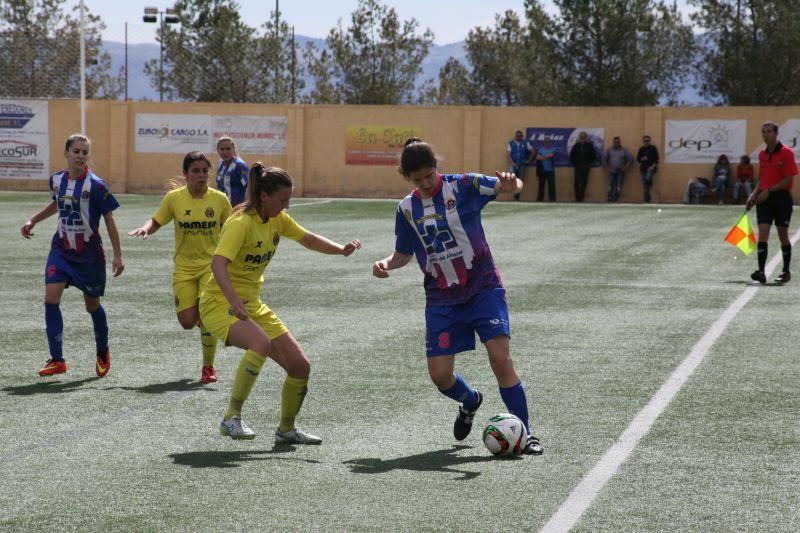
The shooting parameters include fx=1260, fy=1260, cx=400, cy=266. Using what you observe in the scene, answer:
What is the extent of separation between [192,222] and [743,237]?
9610 millimetres

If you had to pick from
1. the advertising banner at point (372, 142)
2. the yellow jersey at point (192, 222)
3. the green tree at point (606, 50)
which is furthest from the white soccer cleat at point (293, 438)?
the green tree at point (606, 50)

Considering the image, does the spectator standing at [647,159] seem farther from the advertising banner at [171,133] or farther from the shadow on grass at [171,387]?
the shadow on grass at [171,387]

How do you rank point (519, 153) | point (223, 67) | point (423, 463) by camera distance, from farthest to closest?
point (223, 67) < point (519, 153) < point (423, 463)

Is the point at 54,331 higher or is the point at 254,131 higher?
the point at 254,131

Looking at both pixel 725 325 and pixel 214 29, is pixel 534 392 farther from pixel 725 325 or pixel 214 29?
pixel 214 29

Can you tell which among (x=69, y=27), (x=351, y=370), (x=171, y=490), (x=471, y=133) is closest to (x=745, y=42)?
(x=471, y=133)

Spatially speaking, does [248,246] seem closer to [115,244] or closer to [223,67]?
[115,244]

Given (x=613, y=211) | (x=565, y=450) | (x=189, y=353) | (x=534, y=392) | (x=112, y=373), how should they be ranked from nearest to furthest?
(x=565, y=450)
(x=534, y=392)
(x=112, y=373)
(x=189, y=353)
(x=613, y=211)

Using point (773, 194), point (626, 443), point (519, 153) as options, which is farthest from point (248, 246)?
point (519, 153)

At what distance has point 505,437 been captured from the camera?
21.6 feet

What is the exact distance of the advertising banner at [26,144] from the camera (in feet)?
130

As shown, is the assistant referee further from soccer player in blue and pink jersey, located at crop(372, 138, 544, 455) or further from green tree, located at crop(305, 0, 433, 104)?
green tree, located at crop(305, 0, 433, 104)

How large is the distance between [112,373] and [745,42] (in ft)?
153

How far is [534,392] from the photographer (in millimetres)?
8562
